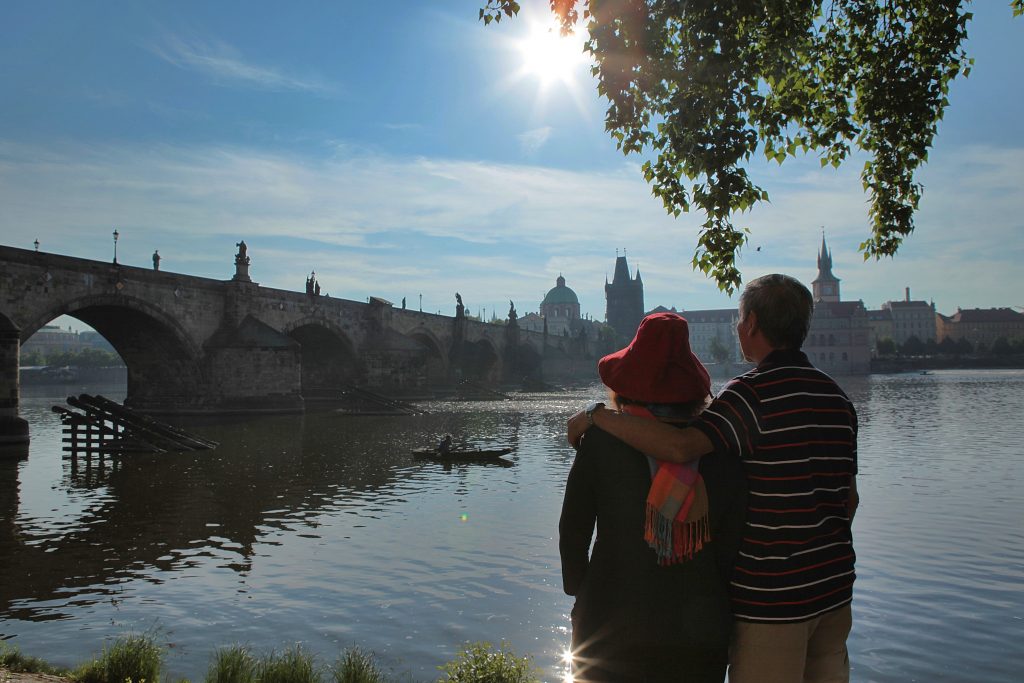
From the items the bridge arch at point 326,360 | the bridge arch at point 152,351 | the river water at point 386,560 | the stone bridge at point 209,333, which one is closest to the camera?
the river water at point 386,560

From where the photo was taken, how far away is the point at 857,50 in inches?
253

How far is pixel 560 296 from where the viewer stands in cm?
19450

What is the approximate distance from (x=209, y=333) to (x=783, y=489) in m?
37.6

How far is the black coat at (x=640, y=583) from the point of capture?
256 centimetres

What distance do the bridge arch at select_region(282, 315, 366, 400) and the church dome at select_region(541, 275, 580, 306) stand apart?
145 meters

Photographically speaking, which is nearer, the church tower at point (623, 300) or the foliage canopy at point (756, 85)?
the foliage canopy at point (756, 85)

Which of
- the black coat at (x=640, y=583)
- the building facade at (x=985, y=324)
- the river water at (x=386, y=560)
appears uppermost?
the building facade at (x=985, y=324)

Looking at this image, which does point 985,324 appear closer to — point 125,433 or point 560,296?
point 560,296

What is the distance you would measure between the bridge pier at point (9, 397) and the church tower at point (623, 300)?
146842 millimetres

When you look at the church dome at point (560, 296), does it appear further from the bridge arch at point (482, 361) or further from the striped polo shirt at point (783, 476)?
the striped polo shirt at point (783, 476)

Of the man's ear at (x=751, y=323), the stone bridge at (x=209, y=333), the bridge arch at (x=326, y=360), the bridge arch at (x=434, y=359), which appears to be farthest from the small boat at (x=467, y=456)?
the bridge arch at (x=434, y=359)

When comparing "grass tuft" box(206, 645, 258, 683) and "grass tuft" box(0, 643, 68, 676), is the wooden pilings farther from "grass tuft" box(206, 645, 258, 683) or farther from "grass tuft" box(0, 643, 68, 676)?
"grass tuft" box(206, 645, 258, 683)

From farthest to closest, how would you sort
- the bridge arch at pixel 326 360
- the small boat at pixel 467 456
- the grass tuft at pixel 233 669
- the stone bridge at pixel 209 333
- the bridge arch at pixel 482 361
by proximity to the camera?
the bridge arch at pixel 482 361, the bridge arch at pixel 326 360, the stone bridge at pixel 209 333, the small boat at pixel 467 456, the grass tuft at pixel 233 669

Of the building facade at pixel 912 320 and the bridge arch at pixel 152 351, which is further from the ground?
the building facade at pixel 912 320
